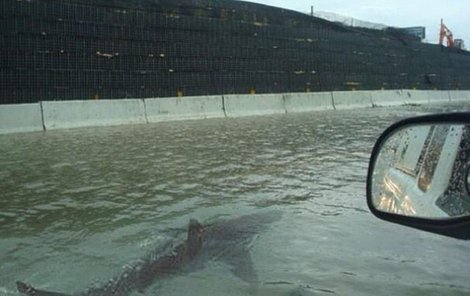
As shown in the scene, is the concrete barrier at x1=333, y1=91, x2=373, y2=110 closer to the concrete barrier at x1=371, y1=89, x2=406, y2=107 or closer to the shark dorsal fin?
the concrete barrier at x1=371, y1=89, x2=406, y2=107

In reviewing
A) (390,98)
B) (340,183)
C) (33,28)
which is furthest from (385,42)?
(340,183)

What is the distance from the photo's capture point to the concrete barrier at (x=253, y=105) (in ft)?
71.8

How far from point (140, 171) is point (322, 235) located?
166 inches

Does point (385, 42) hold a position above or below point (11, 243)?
above

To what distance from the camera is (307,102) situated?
85.9 feet

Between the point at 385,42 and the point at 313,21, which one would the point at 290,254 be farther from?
the point at 385,42

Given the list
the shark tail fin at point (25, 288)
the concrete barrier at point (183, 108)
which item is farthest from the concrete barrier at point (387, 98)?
the shark tail fin at point (25, 288)

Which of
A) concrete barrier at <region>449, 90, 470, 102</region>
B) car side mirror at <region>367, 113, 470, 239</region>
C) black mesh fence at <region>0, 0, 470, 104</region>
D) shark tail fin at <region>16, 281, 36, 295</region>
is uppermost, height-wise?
black mesh fence at <region>0, 0, 470, 104</region>

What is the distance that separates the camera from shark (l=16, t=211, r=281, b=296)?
12.8ft

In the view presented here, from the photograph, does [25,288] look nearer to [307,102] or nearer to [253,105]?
[253,105]

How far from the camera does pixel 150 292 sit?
3842mm

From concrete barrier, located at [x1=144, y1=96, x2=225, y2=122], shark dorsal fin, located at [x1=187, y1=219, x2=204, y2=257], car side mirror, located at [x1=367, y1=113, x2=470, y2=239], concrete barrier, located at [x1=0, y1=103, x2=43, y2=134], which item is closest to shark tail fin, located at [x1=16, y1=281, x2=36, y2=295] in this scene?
shark dorsal fin, located at [x1=187, y1=219, x2=204, y2=257]

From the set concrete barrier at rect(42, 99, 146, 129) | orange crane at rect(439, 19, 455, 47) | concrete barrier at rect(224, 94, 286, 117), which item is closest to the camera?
concrete barrier at rect(42, 99, 146, 129)

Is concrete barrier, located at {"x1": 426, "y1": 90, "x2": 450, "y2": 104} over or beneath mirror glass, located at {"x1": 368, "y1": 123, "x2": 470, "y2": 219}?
beneath
